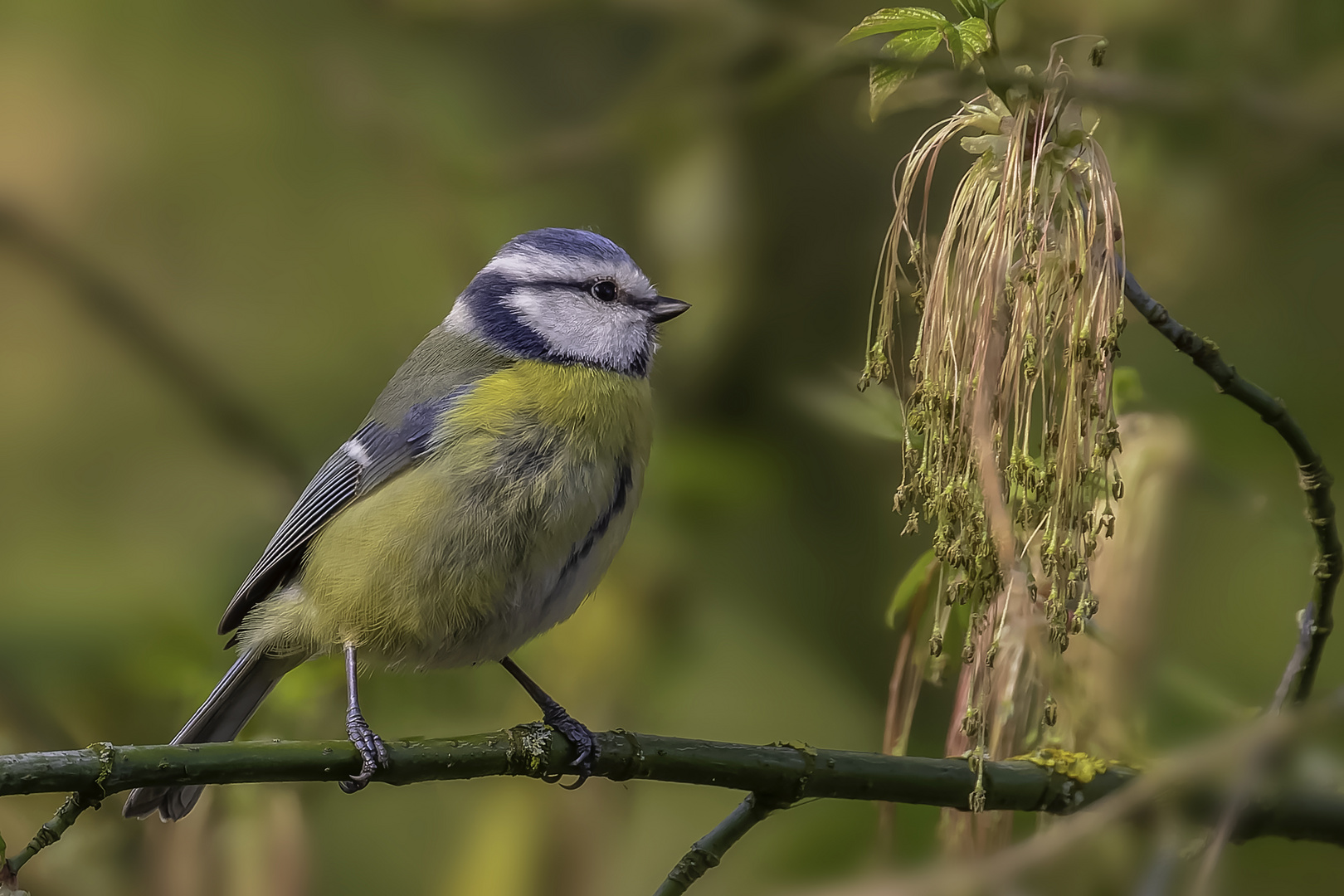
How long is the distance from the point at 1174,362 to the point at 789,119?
0.85 meters

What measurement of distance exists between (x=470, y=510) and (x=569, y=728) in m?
0.29

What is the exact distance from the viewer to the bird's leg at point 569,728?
54.1 inches

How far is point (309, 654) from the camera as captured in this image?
67.8 inches

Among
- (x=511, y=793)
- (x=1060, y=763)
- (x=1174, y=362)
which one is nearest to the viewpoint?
(x=1060, y=763)

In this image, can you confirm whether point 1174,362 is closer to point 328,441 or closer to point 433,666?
point 433,666

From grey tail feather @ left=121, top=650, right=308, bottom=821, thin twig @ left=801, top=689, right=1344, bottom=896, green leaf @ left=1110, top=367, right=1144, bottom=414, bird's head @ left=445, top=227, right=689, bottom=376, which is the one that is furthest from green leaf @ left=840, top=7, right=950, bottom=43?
grey tail feather @ left=121, top=650, right=308, bottom=821

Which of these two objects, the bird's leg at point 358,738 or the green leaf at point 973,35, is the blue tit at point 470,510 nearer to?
the bird's leg at point 358,738

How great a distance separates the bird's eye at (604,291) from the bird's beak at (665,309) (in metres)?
0.06

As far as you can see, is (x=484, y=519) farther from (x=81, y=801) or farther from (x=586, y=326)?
(x=81, y=801)

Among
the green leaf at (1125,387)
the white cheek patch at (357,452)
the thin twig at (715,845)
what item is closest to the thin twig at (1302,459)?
the green leaf at (1125,387)

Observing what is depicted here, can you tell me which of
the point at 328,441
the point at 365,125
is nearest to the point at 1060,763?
the point at 328,441

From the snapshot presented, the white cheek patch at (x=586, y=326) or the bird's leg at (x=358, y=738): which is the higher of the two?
the white cheek patch at (x=586, y=326)

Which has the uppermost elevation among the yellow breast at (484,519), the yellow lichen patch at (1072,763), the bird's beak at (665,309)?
the bird's beak at (665,309)

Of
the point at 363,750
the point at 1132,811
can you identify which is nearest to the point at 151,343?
the point at 363,750
